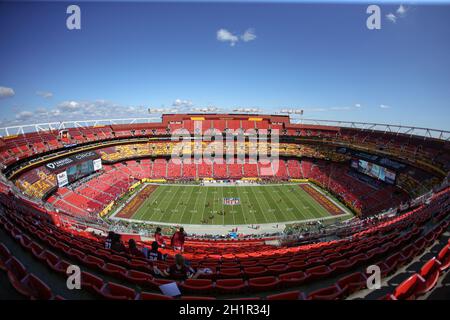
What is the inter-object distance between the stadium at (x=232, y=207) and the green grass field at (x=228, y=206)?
0.30 m

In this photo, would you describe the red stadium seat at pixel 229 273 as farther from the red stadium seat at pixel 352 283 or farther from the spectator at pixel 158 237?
the spectator at pixel 158 237

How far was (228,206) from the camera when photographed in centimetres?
3709

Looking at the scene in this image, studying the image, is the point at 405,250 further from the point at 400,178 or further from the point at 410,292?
the point at 400,178

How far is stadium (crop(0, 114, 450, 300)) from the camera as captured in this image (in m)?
6.89

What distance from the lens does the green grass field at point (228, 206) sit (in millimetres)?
32906

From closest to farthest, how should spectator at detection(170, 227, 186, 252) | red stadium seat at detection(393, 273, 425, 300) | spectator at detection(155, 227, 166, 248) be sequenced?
1. red stadium seat at detection(393, 273, 425, 300)
2. spectator at detection(170, 227, 186, 252)
3. spectator at detection(155, 227, 166, 248)

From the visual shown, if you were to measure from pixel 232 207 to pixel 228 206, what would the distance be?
719 mm

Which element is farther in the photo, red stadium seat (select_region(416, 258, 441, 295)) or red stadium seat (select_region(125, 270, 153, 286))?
red stadium seat (select_region(125, 270, 153, 286))

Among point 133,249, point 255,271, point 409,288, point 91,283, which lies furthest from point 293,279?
point 133,249

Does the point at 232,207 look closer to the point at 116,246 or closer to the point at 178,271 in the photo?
the point at 116,246

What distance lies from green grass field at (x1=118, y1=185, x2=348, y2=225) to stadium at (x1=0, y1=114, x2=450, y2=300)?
303 millimetres

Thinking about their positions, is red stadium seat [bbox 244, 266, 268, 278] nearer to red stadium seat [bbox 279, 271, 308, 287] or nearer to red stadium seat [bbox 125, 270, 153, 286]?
red stadium seat [bbox 279, 271, 308, 287]

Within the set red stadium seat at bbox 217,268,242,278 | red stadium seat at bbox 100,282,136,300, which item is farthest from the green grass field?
red stadium seat at bbox 100,282,136,300
